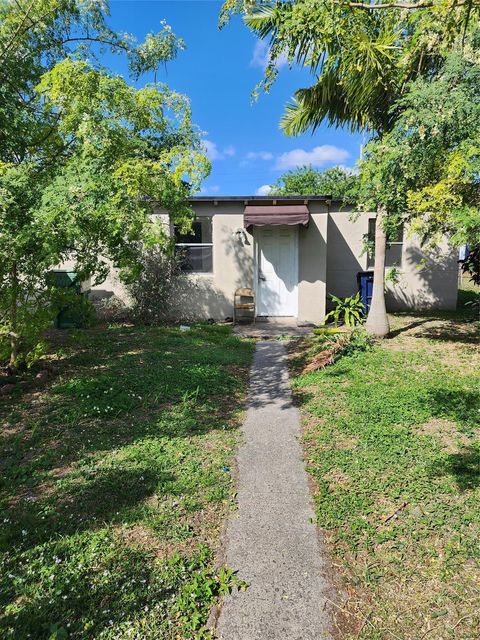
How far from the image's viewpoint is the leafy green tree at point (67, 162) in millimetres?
4188

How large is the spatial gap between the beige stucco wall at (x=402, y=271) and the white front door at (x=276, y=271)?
7.03ft

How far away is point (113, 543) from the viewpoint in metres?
2.72

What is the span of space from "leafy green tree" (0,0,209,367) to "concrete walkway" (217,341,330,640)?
8.66 ft

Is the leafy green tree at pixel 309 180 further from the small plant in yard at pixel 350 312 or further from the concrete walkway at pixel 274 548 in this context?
the concrete walkway at pixel 274 548

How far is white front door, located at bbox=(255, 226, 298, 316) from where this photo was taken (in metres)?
10.6

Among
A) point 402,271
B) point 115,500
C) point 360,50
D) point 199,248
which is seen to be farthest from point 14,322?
point 402,271

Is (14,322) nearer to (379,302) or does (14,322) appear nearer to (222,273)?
(222,273)

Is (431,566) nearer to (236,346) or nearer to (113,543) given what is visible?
(113,543)

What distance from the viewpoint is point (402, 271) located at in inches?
477

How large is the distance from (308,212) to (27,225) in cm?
688

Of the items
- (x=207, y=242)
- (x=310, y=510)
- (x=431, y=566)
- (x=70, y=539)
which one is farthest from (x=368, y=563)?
(x=207, y=242)

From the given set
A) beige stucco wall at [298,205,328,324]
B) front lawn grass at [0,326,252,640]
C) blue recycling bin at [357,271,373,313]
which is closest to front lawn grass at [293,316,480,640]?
front lawn grass at [0,326,252,640]

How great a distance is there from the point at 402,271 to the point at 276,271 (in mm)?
4106

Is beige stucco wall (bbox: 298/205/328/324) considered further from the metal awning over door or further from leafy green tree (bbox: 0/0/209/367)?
leafy green tree (bbox: 0/0/209/367)
